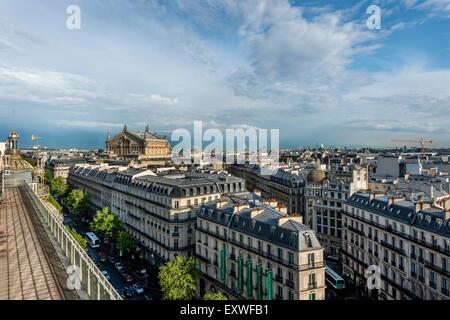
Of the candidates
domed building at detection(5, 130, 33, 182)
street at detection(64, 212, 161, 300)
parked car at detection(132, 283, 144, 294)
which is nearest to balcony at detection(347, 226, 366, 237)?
street at detection(64, 212, 161, 300)

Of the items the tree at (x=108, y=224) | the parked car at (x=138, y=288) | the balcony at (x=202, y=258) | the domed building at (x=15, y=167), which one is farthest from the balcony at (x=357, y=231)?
the domed building at (x=15, y=167)

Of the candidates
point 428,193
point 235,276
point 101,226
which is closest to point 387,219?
point 428,193

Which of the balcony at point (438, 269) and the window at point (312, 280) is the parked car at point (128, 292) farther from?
the balcony at point (438, 269)

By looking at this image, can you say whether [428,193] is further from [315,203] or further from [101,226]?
[101,226]

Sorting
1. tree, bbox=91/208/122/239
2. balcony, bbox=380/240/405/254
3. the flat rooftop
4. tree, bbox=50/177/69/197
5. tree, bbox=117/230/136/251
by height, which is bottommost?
tree, bbox=117/230/136/251

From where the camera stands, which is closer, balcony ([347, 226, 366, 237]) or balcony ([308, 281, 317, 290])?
balcony ([308, 281, 317, 290])

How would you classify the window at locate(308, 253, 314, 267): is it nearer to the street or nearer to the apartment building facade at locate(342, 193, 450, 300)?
the apartment building facade at locate(342, 193, 450, 300)
